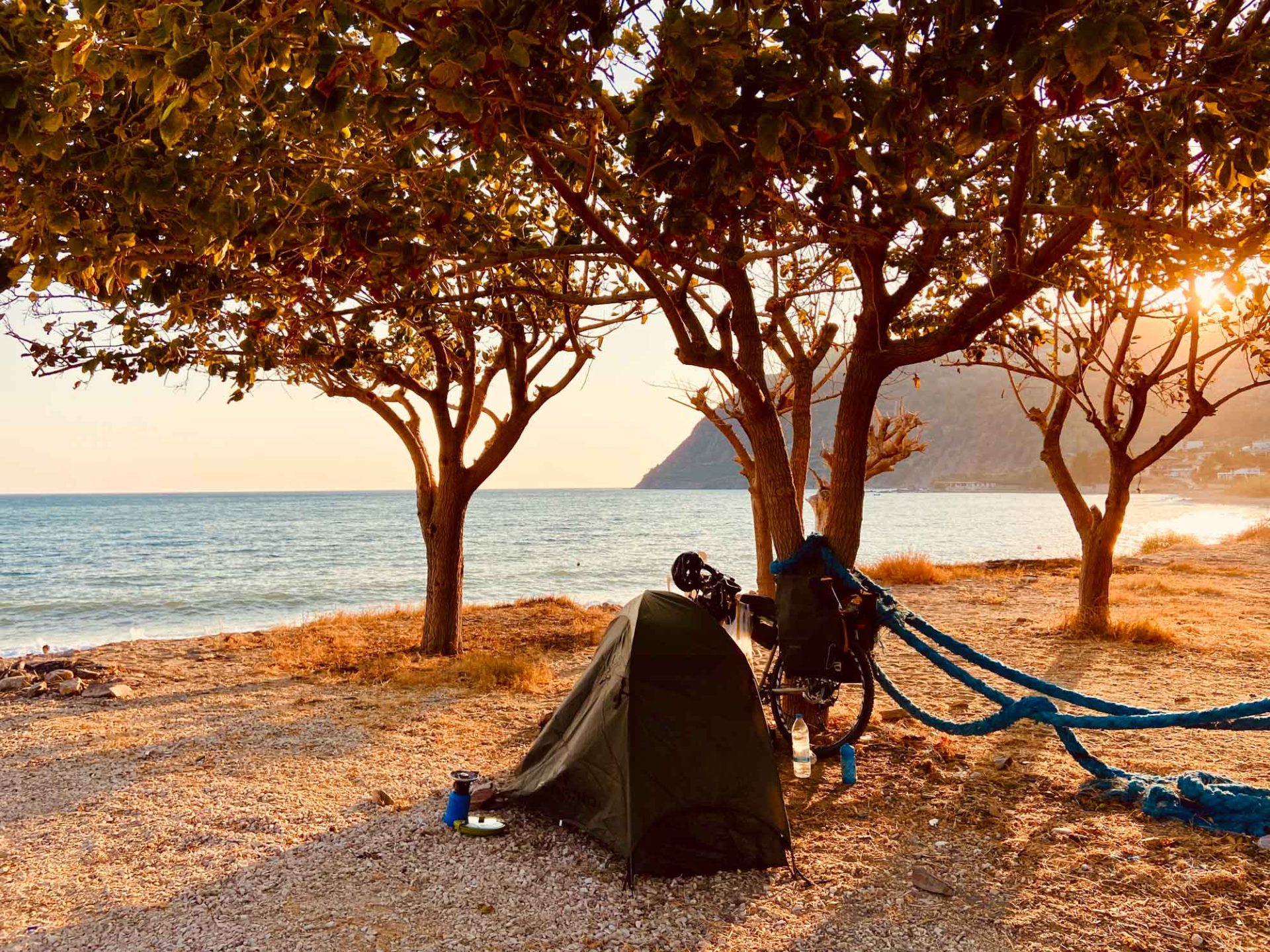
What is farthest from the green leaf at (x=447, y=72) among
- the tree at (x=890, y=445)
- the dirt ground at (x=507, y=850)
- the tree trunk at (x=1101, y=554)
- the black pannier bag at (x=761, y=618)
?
the tree trunk at (x=1101, y=554)

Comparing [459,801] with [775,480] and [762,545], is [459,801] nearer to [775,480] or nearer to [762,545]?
[775,480]

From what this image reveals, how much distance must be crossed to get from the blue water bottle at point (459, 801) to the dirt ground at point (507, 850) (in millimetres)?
95

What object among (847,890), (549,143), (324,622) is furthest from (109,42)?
(324,622)

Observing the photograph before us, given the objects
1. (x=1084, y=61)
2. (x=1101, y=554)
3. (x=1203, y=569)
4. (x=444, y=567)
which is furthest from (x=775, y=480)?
(x=1203, y=569)

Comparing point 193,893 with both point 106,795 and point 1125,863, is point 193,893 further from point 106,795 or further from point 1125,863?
Answer: point 1125,863

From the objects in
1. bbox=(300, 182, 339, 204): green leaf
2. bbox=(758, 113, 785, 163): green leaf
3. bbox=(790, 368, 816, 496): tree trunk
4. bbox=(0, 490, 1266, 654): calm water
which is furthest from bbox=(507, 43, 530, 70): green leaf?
bbox=(0, 490, 1266, 654): calm water

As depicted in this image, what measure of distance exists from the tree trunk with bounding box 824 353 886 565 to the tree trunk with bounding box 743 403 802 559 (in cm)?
32

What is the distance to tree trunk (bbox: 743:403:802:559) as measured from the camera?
668cm

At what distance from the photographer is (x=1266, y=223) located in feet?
16.3

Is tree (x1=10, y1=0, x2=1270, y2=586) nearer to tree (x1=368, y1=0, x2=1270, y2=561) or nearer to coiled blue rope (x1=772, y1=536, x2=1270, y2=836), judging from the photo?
Answer: tree (x1=368, y1=0, x2=1270, y2=561)

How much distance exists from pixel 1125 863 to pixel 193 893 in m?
5.08

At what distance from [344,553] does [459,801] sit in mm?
44820

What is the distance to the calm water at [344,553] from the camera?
2550 cm

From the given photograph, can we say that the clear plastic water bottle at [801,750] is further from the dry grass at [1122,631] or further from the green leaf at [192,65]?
the dry grass at [1122,631]
